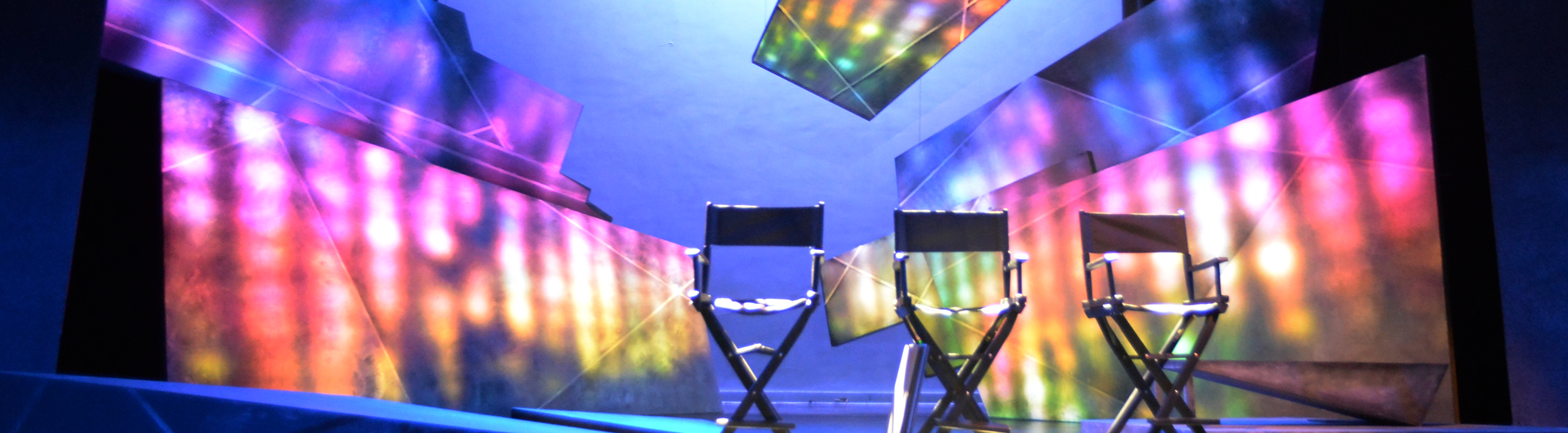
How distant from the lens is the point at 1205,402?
3562mm

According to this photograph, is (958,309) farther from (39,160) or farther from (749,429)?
(39,160)

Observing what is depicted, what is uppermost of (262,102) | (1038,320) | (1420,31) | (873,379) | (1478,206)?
(1420,31)

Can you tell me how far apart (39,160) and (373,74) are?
1.22 m

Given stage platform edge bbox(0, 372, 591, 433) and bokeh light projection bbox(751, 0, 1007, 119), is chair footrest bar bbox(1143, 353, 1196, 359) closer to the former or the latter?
stage platform edge bbox(0, 372, 591, 433)

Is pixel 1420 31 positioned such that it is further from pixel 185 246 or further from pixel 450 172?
pixel 185 246

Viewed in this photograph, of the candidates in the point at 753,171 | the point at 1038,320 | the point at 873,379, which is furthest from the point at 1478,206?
the point at 753,171

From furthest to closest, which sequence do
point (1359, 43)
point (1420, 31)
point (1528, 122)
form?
point (1359, 43)
point (1420, 31)
point (1528, 122)

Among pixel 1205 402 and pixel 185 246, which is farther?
pixel 1205 402

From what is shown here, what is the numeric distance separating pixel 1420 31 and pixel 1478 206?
75 centimetres

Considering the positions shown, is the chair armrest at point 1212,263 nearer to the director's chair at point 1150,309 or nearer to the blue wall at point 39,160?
the director's chair at point 1150,309

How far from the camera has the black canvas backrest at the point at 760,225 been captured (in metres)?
3.52

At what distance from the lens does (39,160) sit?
2.70 meters

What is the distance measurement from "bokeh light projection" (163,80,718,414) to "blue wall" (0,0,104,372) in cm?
30

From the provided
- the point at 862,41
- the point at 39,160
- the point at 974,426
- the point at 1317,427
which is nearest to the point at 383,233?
the point at 39,160
